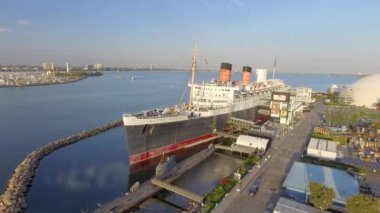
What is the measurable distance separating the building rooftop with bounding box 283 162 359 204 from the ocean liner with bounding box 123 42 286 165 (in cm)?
1388

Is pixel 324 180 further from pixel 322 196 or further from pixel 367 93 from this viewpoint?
pixel 367 93

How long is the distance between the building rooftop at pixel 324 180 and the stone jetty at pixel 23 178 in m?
19.6

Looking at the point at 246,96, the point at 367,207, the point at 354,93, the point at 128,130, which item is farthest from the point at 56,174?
the point at 354,93

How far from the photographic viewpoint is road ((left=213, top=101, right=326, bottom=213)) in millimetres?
16766

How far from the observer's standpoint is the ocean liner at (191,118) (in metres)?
27.6

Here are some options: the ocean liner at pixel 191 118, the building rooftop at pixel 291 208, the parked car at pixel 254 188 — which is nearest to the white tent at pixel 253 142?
the ocean liner at pixel 191 118

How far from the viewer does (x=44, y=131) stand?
141 feet

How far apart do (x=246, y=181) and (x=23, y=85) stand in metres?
125

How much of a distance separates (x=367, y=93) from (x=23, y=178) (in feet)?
262

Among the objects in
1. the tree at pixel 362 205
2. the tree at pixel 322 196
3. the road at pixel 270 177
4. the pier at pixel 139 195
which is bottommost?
the pier at pixel 139 195

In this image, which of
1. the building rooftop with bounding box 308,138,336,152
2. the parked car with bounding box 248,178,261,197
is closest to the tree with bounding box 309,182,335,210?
the parked car with bounding box 248,178,261,197

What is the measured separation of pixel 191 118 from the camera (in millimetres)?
32875

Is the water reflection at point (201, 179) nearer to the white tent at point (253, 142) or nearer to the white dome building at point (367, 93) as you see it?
the white tent at point (253, 142)

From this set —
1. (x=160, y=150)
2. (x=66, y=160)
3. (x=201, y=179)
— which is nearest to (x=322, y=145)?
(x=201, y=179)
